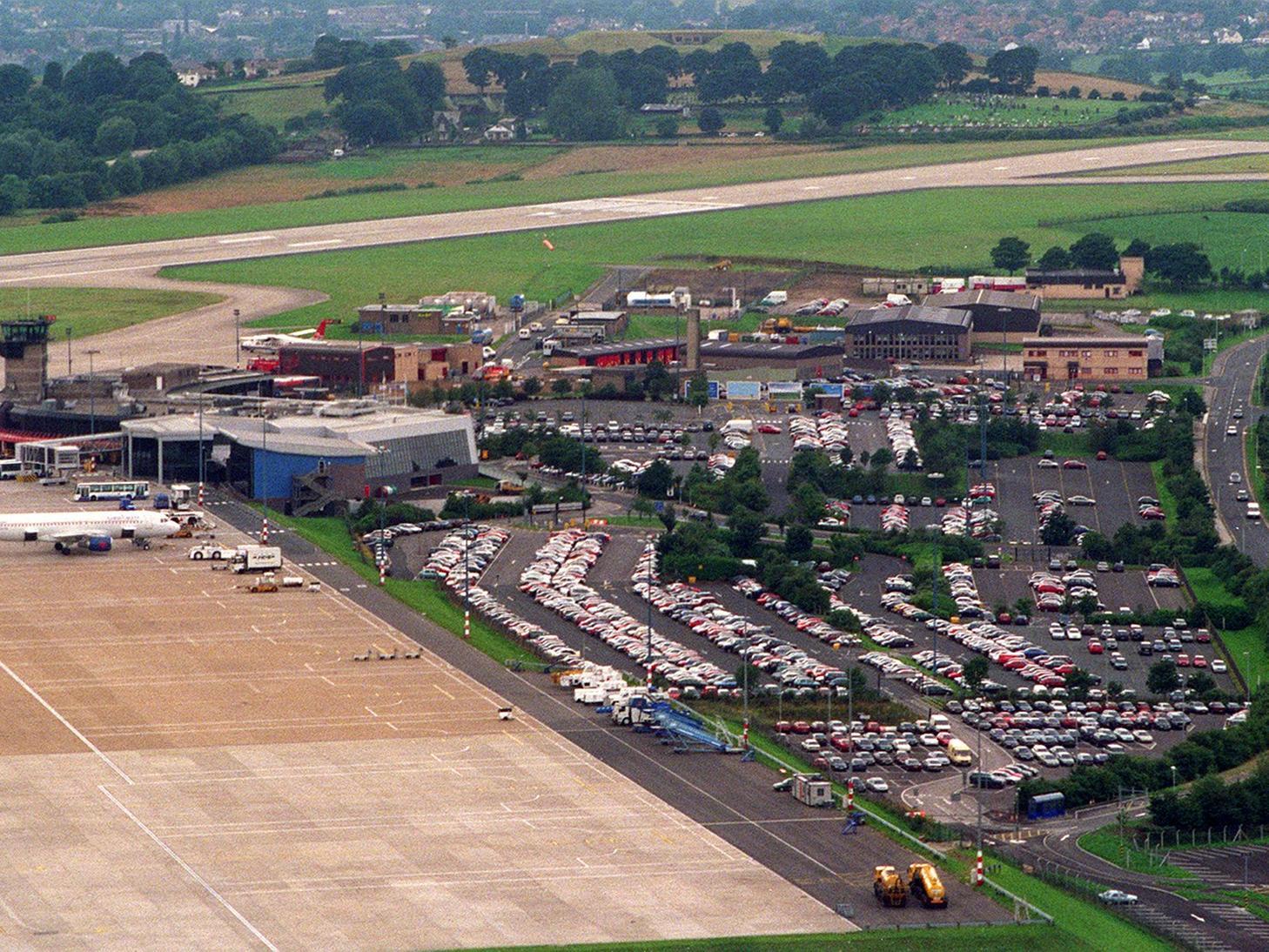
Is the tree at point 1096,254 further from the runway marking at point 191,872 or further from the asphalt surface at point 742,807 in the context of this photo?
the runway marking at point 191,872

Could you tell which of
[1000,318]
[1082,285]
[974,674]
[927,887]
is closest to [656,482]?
[974,674]

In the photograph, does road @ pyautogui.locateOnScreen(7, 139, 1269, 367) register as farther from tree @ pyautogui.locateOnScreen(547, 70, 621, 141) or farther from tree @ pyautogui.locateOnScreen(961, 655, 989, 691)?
tree @ pyautogui.locateOnScreen(961, 655, 989, 691)

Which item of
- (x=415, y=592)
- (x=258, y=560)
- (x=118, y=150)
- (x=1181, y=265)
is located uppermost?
(x=1181, y=265)

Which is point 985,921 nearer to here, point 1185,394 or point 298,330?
point 1185,394

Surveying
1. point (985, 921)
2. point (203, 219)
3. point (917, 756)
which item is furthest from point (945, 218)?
point (985, 921)

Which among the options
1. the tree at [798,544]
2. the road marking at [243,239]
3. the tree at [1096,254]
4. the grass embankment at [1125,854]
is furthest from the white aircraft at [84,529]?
the road marking at [243,239]

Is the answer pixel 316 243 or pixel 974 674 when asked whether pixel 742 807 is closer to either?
pixel 974 674

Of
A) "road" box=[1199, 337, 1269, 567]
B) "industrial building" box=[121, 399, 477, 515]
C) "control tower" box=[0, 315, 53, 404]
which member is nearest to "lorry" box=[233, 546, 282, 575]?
"industrial building" box=[121, 399, 477, 515]
